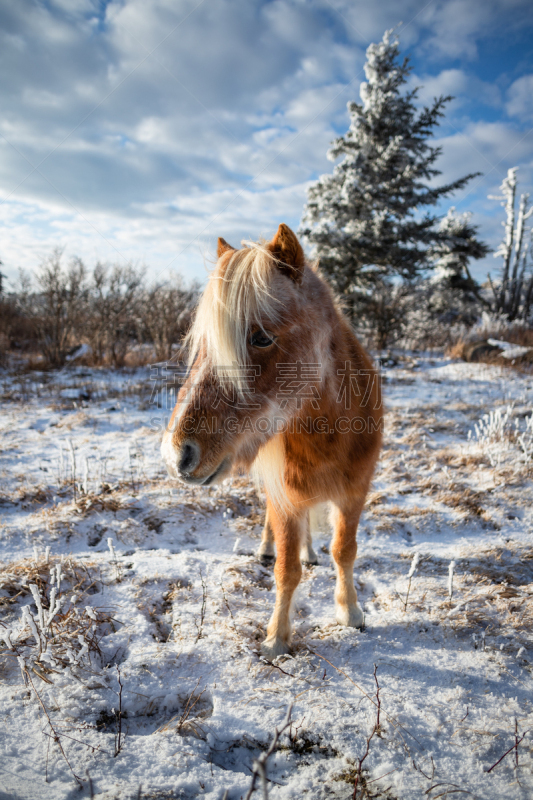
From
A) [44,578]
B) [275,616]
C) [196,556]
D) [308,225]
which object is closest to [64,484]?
[44,578]

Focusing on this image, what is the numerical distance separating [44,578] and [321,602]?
6.67ft

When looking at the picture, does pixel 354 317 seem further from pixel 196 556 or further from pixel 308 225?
pixel 196 556

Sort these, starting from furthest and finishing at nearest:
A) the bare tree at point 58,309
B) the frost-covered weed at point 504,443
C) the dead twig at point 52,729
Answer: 1. the bare tree at point 58,309
2. the frost-covered weed at point 504,443
3. the dead twig at point 52,729

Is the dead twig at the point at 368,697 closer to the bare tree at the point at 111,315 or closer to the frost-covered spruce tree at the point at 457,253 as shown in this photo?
the bare tree at the point at 111,315

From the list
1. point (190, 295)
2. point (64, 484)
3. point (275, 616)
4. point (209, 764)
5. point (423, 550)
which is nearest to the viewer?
point (209, 764)

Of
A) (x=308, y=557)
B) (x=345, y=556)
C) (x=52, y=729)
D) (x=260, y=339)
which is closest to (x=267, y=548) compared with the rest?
(x=308, y=557)

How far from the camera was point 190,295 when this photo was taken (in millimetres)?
12547

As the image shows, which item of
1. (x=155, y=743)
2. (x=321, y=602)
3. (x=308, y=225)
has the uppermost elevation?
(x=308, y=225)

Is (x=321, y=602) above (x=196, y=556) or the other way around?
the other way around

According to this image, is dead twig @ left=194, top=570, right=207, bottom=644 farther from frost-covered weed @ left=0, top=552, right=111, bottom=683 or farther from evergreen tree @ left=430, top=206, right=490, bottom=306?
evergreen tree @ left=430, top=206, right=490, bottom=306

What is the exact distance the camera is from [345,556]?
2465 mm

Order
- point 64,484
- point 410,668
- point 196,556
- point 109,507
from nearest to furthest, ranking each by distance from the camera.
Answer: point 410,668, point 196,556, point 109,507, point 64,484

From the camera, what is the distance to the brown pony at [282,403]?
155cm

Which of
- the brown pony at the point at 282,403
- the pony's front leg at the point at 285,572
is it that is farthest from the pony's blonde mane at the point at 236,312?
the pony's front leg at the point at 285,572
